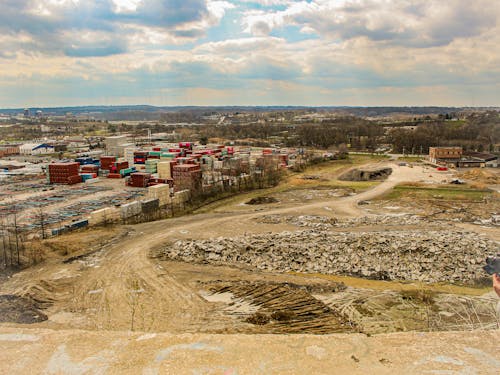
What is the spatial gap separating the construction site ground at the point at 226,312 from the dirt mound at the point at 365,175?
9.40 m

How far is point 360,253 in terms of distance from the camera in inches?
627

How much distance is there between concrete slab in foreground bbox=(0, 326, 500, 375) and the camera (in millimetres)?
6004

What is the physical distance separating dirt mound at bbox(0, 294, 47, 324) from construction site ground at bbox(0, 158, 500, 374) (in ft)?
0.81

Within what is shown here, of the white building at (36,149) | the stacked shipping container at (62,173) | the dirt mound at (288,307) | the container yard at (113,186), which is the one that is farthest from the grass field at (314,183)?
the white building at (36,149)

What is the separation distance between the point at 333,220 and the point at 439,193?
11.0 meters

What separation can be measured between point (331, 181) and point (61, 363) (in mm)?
31217

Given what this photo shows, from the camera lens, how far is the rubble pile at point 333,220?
21.0 m

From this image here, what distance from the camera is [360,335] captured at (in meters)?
7.05

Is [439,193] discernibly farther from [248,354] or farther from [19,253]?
[248,354]

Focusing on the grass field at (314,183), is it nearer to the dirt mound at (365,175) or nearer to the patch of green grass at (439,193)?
the dirt mound at (365,175)

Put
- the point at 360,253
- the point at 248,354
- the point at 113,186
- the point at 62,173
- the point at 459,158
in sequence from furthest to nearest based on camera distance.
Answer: the point at 459,158, the point at 62,173, the point at 113,186, the point at 360,253, the point at 248,354

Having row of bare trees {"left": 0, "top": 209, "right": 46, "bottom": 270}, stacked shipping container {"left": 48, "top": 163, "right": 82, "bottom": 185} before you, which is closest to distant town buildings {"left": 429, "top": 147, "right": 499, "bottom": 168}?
stacked shipping container {"left": 48, "top": 163, "right": 82, "bottom": 185}

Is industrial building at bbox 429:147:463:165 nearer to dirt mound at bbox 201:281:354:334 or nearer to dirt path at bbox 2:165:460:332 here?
dirt path at bbox 2:165:460:332

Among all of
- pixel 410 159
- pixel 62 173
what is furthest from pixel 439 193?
pixel 62 173
